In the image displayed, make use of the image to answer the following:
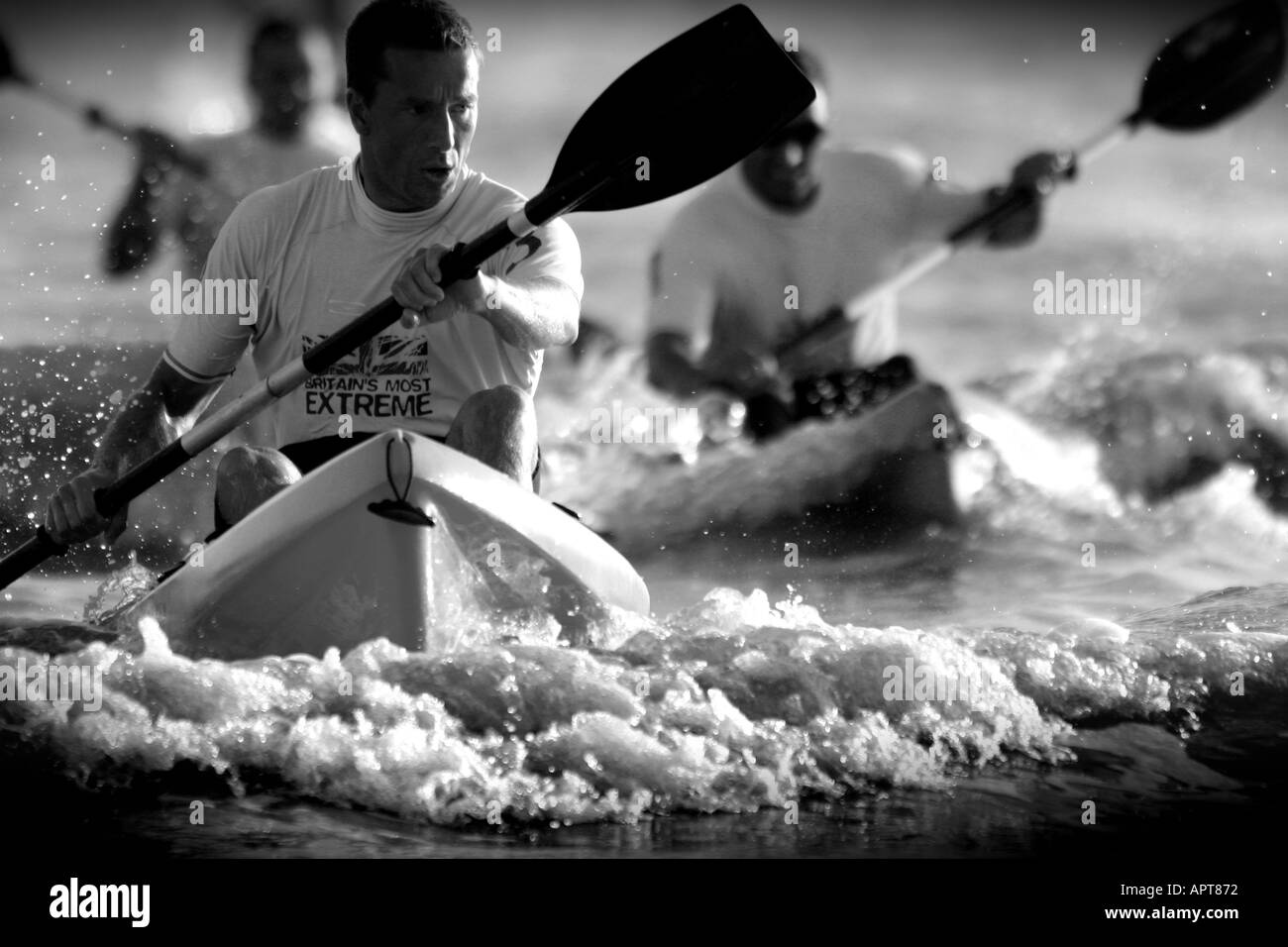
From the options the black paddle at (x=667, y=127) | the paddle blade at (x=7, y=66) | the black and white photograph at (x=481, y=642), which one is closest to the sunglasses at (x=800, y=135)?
the black and white photograph at (x=481, y=642)

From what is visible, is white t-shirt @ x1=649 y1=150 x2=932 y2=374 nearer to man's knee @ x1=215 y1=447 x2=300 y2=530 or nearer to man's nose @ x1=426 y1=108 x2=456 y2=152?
man's nose @ x1=426 y1=108 x2=456 y2=152

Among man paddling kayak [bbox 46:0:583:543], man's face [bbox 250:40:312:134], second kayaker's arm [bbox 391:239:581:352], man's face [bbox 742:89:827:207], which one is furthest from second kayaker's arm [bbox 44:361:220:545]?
man's face [bbox 742:89:827:207]

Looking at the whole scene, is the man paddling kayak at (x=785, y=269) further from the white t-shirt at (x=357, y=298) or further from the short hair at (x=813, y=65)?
the white t-shirt at (x=357, y=298)

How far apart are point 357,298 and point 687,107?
0.47m

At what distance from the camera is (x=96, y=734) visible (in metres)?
1.80

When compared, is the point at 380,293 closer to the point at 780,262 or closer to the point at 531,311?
the point at 531,311

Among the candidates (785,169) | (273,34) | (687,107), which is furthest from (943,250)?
(687,107)

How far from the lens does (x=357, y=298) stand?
205 cm

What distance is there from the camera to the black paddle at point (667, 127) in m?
2.00

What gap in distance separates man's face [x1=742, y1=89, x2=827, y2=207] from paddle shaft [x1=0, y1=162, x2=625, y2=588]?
2.45 m

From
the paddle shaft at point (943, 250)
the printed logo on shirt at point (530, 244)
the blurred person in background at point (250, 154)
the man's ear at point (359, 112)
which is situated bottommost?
the printed logo on shirt at point (530, 244)

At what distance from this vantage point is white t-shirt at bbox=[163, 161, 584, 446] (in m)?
2.04

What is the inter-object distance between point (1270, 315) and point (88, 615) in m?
4.15

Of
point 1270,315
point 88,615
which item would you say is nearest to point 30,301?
point 88,615
